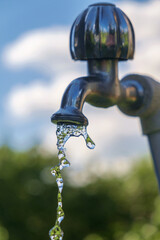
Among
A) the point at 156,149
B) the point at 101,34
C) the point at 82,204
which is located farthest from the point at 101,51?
the point at 82,204

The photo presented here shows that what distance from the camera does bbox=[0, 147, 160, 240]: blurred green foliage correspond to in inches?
157

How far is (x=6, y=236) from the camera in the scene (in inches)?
148

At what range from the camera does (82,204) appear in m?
4.05

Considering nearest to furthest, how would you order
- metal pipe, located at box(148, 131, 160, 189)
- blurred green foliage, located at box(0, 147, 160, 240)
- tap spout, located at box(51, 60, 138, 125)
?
tap spout, located at box(51, 60, 138, 125) → metal pipe, located at box(148, 131, 160, 189) → blurred green foliage, located at box(0, 147, 160, 240)

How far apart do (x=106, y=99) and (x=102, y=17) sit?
13 cm

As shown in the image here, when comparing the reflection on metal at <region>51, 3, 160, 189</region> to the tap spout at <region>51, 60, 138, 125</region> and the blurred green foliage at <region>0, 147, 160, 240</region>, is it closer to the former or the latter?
the tap spout at <region>51, 60, 138, 125</region>

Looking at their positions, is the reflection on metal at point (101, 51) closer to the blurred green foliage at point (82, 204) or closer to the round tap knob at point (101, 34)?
the round tap knob at point (101, 34)

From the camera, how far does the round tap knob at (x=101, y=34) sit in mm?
665

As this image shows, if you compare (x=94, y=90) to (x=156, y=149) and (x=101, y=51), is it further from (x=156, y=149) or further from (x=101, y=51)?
(x=156, y=149)

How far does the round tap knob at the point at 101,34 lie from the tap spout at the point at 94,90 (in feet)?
0.08

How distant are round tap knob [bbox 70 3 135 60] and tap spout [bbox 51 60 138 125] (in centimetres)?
2

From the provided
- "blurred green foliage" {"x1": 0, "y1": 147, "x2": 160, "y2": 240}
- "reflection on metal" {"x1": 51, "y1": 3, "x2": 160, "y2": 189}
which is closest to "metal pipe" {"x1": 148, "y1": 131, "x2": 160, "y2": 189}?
"reflection on metal" {"x1": 51, "y1": 3, "x2": 160, "y2": 189}

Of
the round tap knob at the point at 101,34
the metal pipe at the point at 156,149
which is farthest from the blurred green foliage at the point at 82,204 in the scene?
the round tap knob at the point at 101,34

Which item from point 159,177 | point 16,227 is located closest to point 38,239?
point 16,227
